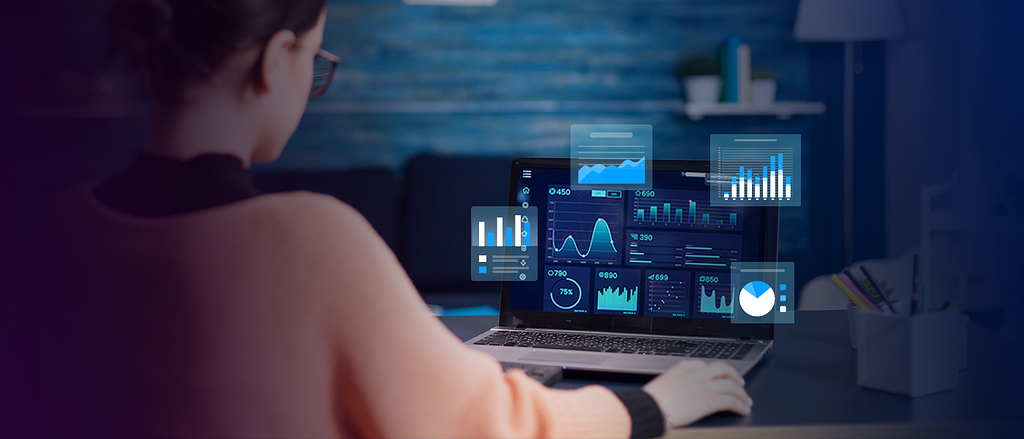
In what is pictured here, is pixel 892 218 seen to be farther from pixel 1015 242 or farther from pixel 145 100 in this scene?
pixel 145 100

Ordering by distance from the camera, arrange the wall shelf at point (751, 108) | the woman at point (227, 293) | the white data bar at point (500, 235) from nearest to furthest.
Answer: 1. the woman at point (227, 293)
2. the white data bar at point (500, 235)
3. the wall shelf at point (751, 108)

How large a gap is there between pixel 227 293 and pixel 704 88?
8.70 ft

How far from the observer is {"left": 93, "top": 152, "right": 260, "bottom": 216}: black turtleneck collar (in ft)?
1.81

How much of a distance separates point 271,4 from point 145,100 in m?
0.13

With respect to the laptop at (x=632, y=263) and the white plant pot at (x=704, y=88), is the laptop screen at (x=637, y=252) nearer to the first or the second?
the laptop at (x=632, y=263)

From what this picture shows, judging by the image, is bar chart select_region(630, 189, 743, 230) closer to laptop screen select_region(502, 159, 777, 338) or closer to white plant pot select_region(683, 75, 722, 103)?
laptop screen select_region(502, 159, 777, 338)

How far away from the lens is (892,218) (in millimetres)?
2918

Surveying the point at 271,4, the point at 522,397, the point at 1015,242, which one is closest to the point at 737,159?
the point at 522,397

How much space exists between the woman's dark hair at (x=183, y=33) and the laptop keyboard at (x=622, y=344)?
0.55 m

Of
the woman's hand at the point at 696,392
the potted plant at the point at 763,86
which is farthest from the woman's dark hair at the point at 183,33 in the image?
the potted plant at the point at 763,86

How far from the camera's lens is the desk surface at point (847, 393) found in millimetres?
704

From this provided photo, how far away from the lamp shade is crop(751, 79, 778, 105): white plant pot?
0.22 metres

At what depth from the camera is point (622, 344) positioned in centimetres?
97

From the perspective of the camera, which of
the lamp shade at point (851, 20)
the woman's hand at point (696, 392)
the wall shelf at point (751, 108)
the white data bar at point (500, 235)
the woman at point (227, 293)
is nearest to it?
the woman at point (227, 293)
